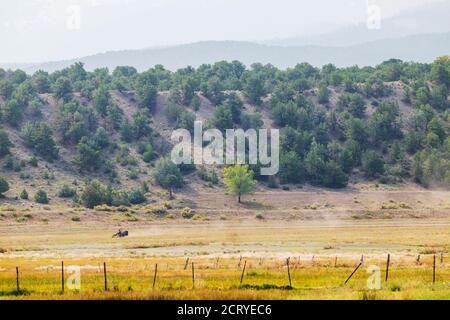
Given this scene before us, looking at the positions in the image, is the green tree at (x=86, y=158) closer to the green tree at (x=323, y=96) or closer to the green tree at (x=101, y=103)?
the green tree at (x=101, y=103)

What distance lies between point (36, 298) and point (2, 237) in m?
58.4

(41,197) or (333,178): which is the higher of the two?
(41,197)

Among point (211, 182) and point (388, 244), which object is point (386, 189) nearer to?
point (211, 182)

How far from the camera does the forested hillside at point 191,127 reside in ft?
459

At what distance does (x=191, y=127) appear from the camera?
543 feet

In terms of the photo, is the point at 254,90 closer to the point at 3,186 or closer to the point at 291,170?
the point at 291,170

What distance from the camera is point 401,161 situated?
154250 millimetres

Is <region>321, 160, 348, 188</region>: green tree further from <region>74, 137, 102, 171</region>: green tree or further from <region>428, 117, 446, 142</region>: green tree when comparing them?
<region>74, 137, 102, 171</region>: green tree

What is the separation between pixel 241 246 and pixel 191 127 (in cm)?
8800

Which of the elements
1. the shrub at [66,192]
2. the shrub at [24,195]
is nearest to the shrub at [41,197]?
the shrub at [24,195]

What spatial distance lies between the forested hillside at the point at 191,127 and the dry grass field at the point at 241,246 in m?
7.77

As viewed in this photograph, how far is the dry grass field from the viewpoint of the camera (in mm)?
41719

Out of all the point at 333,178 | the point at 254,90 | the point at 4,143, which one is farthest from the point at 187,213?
the point at 254,90
